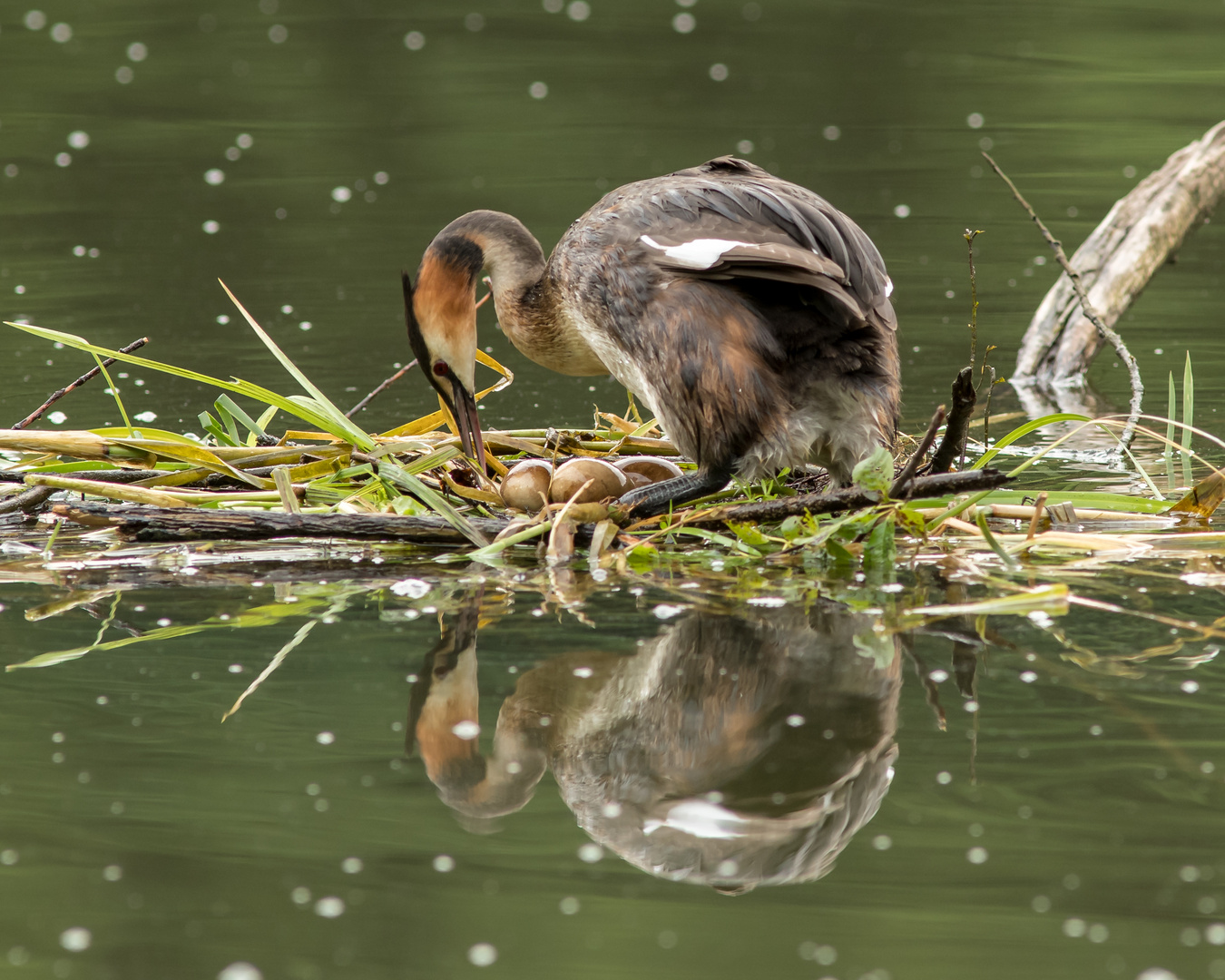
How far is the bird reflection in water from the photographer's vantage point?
3.16 metres

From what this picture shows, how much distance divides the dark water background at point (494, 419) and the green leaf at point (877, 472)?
51cm

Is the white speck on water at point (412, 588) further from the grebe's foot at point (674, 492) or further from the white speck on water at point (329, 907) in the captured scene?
the white speck on water at point (329, 907)

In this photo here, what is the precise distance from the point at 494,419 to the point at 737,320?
2416mm

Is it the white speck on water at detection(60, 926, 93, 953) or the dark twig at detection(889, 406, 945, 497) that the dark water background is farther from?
the dark twig at detection(889, 406, 945, 497)

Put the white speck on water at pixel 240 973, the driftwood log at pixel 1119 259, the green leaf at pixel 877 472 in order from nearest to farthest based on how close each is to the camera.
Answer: the white speck on water at pixel 240 973 → the green leaf at pixel 877 472 → the driftwood log at pixel 1119 259

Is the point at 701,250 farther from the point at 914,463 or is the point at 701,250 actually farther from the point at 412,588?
the point at 412,588

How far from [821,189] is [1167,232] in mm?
4238

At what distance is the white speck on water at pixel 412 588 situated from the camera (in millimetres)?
4621

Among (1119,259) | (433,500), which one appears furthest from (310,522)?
(1119,259)

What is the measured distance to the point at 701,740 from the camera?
3621mm

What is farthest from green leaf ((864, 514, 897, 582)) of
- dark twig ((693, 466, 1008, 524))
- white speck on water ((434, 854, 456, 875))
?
white speck on water ((434, 854, 456, 875))

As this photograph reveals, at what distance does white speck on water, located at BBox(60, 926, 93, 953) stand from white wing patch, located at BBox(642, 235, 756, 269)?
2.70m

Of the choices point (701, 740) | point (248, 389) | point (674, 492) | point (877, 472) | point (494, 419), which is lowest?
point (494, 419)

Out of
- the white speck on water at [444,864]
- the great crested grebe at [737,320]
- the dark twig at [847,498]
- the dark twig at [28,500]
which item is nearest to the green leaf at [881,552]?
the dark twig at [847,498]
